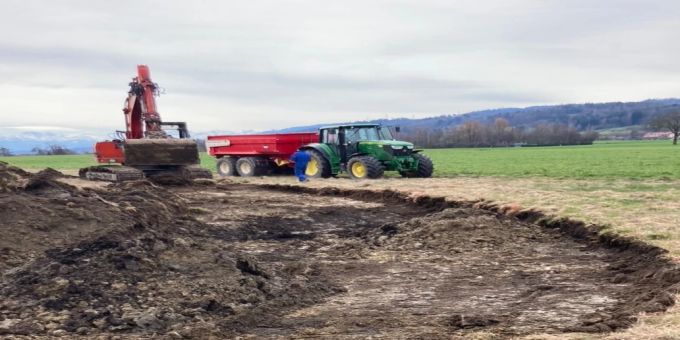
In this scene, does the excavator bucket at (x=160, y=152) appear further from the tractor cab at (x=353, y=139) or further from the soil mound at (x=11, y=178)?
the soil mound at (x=11, y=178)

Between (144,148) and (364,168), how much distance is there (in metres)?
7.76

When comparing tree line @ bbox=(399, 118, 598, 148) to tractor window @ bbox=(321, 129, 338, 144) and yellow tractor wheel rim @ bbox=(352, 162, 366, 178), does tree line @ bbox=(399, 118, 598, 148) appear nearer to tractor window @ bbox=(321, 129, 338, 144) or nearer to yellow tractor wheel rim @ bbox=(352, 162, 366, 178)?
tractor window @ bbox=(321, 129, 338, 144)

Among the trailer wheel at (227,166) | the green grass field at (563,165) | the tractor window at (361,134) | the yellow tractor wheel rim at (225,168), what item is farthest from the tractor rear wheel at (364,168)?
the yellow tractor wheel rim at (225,168)

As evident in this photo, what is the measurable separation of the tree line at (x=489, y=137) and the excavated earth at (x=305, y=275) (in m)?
77.9

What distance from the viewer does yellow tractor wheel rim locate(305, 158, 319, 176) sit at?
1000 inches

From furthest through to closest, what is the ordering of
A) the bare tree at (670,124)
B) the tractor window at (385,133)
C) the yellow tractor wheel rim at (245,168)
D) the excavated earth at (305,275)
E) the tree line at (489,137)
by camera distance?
the tree line at (489,137)
the bare tree at (670,124)
the yellow tractor wheel rim at (245,168)
the tractor window at (385,133)
the excavated earth at (305,275)

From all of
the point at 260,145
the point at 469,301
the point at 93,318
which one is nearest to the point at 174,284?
the point at 93,318

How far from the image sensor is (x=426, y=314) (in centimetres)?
680

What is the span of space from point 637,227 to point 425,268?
3.90 m

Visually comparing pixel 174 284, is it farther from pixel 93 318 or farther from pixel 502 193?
pixel 502 193

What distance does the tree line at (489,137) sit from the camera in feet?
308

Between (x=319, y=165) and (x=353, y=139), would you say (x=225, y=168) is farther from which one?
(x=353, y=139)

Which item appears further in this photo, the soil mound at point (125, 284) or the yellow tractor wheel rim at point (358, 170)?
the yellow tractor wheel rim at point (358, 170)

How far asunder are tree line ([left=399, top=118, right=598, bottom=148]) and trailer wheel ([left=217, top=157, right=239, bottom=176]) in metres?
61.5
